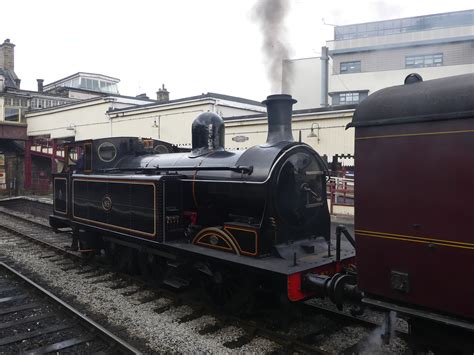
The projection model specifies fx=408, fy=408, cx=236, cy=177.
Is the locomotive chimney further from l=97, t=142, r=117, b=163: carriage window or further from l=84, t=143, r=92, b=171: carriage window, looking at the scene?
l=84, t=143, r=92, b=171: carriage window

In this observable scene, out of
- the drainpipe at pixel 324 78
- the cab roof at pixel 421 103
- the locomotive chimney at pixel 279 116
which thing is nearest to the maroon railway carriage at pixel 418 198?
the cab roof at pixel 421 103

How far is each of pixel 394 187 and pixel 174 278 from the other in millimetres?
4175

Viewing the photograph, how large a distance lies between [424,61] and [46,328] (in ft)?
97.9

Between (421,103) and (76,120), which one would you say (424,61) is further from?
(421,103)

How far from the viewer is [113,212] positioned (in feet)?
25.9

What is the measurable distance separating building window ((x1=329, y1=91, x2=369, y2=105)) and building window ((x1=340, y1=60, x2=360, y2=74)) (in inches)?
70.0

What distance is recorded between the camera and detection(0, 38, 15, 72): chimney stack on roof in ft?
116

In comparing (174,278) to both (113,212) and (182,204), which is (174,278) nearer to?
(182,204)

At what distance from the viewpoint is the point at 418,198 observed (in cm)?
351

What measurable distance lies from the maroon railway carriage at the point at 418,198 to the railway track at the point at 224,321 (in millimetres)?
1480

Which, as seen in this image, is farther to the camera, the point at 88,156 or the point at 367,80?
the point at 367,80

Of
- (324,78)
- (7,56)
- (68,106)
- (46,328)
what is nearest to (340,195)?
(46,328)

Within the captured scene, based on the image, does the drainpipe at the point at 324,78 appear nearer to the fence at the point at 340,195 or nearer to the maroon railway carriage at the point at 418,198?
the fence at the point at 340,195

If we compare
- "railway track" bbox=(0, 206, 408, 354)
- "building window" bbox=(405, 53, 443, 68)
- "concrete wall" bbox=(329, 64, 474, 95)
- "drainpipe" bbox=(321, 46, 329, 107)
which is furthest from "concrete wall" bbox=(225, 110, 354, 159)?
"concrete wall" bbox=(329, 64, 474, 95)
